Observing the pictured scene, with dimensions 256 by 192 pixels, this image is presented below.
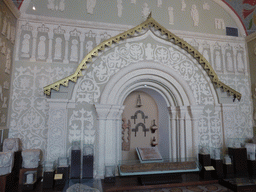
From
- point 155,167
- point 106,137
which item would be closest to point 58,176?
point 106,137

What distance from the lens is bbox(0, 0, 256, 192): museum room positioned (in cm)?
378

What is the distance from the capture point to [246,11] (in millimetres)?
5684

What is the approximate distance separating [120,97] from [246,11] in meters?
4.67

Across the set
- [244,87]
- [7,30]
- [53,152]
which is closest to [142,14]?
[7,30]

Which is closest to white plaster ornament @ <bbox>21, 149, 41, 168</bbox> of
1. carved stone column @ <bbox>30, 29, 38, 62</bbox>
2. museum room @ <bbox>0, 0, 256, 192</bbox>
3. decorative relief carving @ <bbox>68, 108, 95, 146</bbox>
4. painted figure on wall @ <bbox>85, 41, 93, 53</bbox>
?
museum room @ <bbox>0, 0, 256, 192</bbox>

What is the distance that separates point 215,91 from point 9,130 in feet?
16.2

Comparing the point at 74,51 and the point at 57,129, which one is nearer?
the point at 57,129

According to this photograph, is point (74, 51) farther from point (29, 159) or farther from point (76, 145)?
point (29, 159)

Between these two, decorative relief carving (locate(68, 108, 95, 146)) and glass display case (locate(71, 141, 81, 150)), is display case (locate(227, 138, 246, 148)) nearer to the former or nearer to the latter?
decorative relief carving (locate(68, 108, 95, 146))

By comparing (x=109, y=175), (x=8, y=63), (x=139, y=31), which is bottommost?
(x=109, y=175)

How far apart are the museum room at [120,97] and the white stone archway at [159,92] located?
0.02 meters

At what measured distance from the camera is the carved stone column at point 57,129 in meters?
3.88

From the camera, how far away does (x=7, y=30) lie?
400 centimetres

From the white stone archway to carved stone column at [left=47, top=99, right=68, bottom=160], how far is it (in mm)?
691
